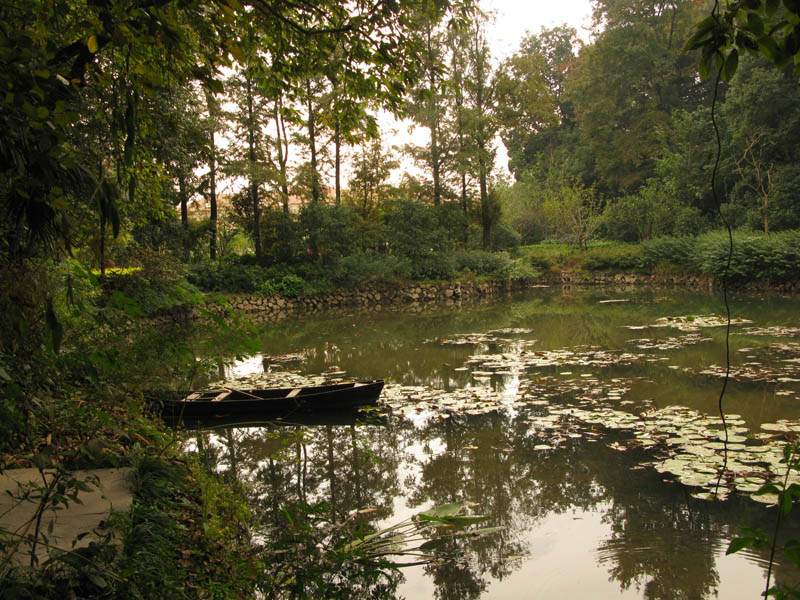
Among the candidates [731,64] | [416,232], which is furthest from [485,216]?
[731,64]

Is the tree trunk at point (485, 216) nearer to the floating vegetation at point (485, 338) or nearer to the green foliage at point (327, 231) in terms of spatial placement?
the green foliage at point (327, 231)

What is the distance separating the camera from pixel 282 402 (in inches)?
245

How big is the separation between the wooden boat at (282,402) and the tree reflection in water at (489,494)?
285 millimetres

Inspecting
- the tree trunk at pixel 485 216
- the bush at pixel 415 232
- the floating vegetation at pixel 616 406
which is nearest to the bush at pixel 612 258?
the tree trunk at pixel 485 216

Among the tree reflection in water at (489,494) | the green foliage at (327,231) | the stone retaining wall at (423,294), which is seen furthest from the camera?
the green foliage at (327,231)

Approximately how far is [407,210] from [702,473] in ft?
65.6

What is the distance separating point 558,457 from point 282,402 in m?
3.17

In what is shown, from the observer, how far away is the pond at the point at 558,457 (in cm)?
317

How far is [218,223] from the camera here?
21.7 meters

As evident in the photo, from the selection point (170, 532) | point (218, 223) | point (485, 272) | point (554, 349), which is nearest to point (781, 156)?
point (485, 272)

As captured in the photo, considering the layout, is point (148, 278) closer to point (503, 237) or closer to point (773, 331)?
point (773, 331)

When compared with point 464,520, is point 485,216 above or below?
above

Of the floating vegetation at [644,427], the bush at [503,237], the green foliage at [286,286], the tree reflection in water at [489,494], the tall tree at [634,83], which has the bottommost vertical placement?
the tree reflection in water at [489,494]

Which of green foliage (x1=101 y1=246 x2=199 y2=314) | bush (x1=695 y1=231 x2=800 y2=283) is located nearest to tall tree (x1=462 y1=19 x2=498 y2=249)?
bush (x1=695 y1=231 x2=800 y2=283)
